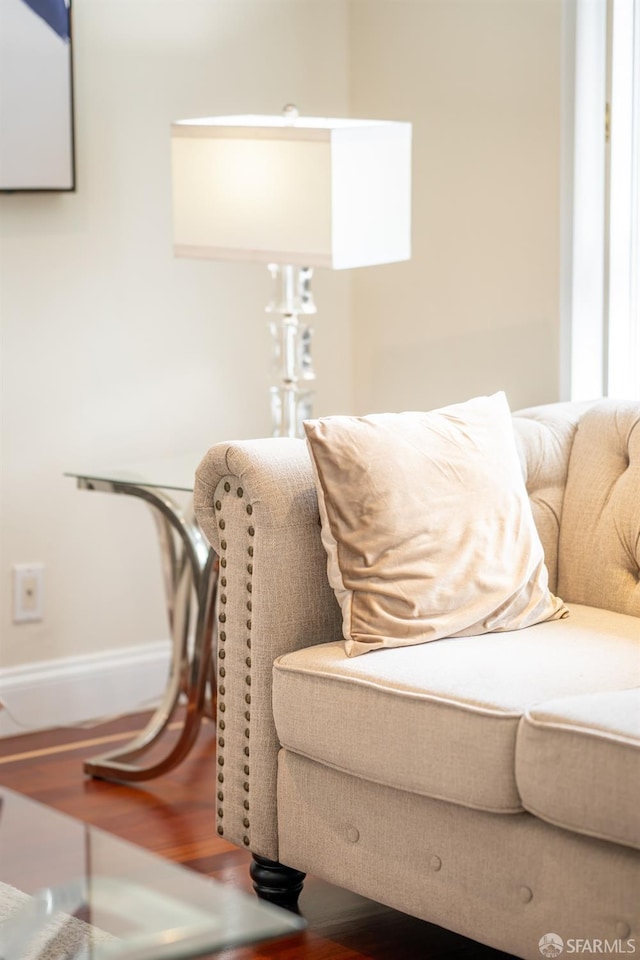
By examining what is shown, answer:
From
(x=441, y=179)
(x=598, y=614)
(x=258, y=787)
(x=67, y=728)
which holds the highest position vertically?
(x=441, y=179)

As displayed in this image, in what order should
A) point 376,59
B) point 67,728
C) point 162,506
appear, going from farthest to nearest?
point 376,59 → point 67,728 → point 162,506

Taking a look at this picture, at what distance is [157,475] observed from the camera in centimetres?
287

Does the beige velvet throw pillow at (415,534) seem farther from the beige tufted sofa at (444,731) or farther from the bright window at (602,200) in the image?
the bright window at (602,200)

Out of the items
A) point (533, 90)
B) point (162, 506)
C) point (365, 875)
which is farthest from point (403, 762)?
point (533, 90)

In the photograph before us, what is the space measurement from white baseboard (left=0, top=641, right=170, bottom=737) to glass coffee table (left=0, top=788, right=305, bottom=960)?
1.49m

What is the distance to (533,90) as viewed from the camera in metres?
3.05

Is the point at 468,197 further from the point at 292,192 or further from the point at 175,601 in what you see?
the point at 175,601

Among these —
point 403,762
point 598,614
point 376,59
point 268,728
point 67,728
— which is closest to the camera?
point 403,762

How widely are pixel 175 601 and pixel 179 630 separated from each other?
0.07 meters

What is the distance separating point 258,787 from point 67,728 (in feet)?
3.83

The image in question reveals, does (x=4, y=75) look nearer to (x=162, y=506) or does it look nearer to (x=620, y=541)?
(x=162, y=506)

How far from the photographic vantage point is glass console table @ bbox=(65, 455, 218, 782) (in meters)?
2.83
